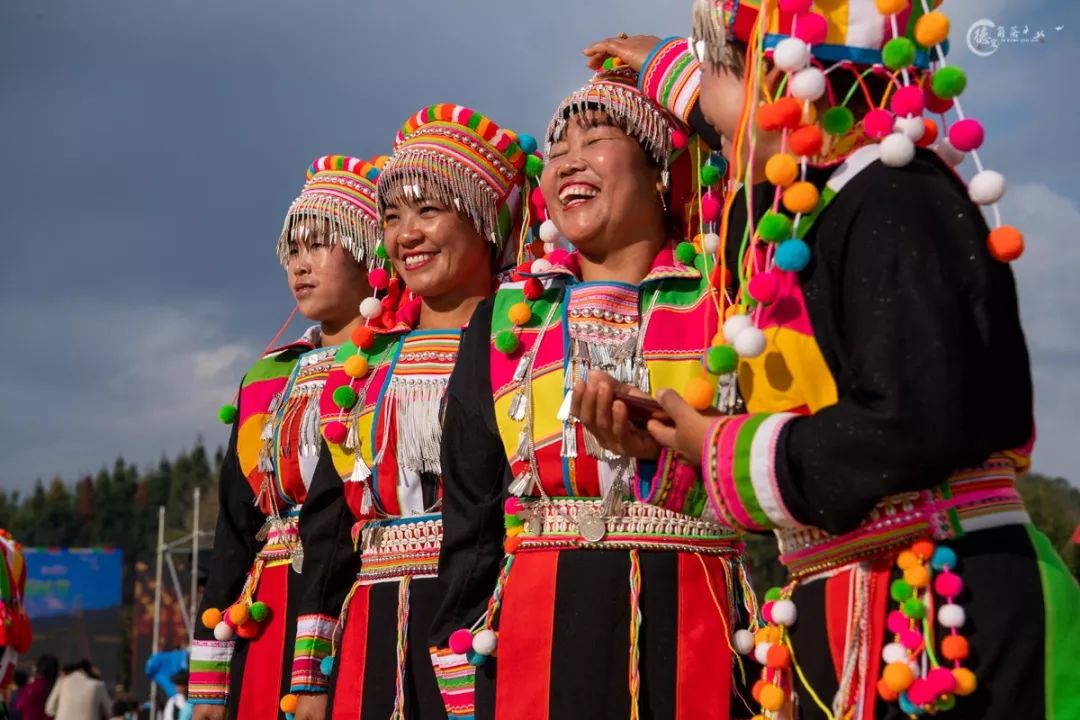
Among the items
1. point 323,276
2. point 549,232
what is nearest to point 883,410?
point 549,232

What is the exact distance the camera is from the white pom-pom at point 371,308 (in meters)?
5.02

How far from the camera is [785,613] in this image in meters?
2.48

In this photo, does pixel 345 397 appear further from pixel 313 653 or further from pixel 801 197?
pixel 801 197

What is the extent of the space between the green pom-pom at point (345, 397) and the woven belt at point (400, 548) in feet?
1.43

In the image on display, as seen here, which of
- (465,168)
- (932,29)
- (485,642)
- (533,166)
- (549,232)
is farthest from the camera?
(533,166)

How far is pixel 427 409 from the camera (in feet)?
14.7

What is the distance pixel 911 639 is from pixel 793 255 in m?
0.68

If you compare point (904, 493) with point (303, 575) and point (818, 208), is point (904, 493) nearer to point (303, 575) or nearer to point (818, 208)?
point (818, 208)

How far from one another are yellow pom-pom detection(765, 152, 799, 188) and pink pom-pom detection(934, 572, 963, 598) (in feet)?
2.42

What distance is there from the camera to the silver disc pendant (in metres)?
3.39

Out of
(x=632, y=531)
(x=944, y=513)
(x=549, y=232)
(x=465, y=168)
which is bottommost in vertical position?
(x=944, y=513)

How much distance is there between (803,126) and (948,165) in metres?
0.27

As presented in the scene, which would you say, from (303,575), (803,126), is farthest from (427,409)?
(803,126)

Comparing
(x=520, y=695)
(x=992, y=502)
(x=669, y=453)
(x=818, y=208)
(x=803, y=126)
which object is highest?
(x=803, y=126)
